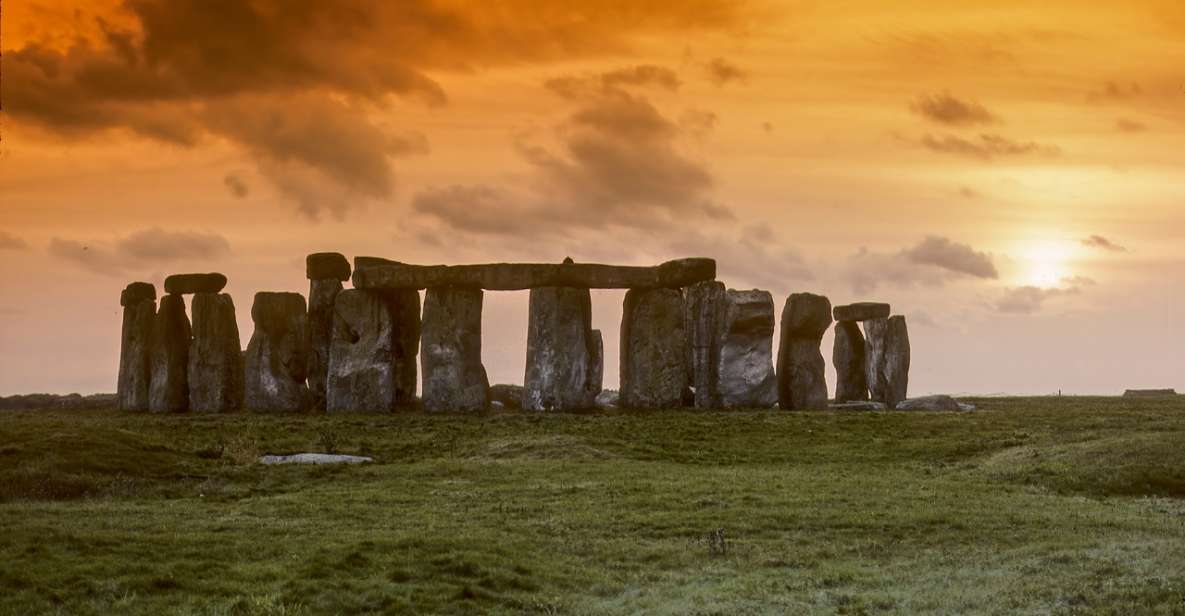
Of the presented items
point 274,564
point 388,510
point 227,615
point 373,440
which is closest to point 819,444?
point 373,440

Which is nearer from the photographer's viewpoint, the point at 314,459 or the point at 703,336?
the point at 314,459

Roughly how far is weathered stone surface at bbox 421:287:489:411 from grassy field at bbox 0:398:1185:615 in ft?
18.5

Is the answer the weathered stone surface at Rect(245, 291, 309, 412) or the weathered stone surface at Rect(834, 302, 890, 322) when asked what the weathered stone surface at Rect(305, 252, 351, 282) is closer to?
the weathered stone surface at Rect(245, 291, 309, 412)

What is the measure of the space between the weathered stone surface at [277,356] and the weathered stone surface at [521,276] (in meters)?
3.86

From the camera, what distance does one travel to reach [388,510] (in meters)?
28.2

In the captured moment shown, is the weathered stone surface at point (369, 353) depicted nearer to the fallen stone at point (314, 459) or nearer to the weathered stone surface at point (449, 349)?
the weathered stone surface at point (449, 349)

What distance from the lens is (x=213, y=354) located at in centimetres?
5362

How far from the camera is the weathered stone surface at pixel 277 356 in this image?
5175cm

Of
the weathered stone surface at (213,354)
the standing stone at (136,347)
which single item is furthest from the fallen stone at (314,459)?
the standing stone at (136,347)

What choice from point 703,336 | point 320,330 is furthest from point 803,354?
point 320,330

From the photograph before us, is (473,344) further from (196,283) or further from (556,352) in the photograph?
(196,283)

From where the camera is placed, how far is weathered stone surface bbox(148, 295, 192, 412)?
54375 mm

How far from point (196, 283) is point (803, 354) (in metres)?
21.5

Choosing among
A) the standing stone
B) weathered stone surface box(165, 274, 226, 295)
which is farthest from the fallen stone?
the standing stone
